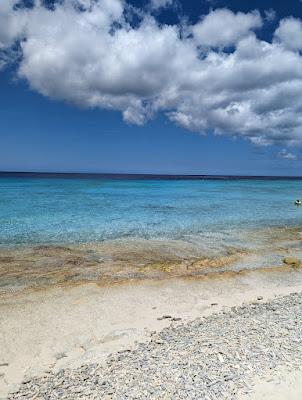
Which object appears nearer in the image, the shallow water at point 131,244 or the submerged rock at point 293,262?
the shallow water at point 131,244

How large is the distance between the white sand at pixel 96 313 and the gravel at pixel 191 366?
432 millimetres

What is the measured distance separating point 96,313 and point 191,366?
3.28m

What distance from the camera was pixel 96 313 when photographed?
7.71m

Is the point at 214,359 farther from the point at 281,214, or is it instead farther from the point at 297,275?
the point at 281,214

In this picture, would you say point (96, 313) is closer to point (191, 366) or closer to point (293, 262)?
point (191, 366)

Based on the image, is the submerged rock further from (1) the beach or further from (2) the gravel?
(2) the gravel

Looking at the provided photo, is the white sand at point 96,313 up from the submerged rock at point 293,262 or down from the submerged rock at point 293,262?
A: down

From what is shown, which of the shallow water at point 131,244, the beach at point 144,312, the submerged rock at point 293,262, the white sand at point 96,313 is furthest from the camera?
the submerged rock at point 293,262

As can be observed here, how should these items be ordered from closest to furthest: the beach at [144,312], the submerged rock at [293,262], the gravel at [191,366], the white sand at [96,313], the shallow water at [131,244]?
the gravel at [191,366], the beach at [144,312], the white sand at [96,313], the shallow water at [131,244], the submerged rock at [293,262]

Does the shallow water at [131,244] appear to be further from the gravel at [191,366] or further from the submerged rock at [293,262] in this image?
the gravel at [191,366]

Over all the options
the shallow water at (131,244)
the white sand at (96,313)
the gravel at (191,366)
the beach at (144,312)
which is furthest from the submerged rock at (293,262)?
the gravel at (191,366)

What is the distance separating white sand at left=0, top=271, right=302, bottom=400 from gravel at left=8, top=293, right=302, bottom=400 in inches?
17.0

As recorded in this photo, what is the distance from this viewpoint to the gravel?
4.60m

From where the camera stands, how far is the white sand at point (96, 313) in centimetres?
588
